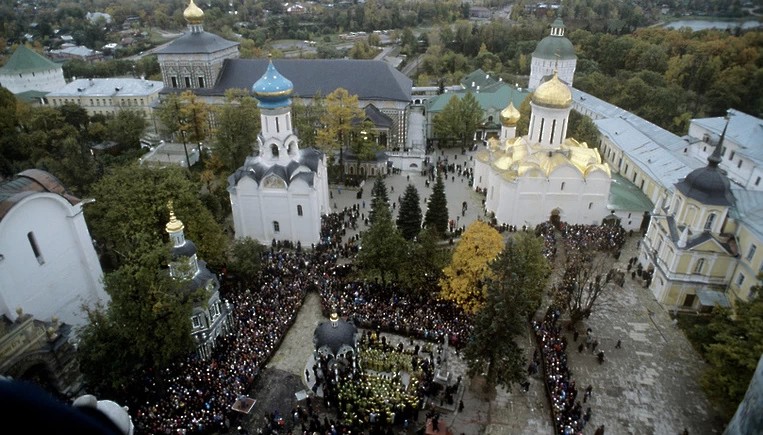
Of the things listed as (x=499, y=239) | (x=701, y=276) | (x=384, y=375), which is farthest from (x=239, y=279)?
(x=701, y=276)

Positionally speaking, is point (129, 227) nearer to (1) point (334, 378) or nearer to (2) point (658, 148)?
(1) point (334, 378)

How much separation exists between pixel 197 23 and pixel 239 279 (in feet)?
91.0

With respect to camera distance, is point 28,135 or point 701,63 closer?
point 28,135

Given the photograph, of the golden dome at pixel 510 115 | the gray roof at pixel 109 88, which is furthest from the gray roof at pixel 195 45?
the golden dome at pixel 510 115

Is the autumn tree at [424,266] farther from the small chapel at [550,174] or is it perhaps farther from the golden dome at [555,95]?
the golden dome at [555,95]

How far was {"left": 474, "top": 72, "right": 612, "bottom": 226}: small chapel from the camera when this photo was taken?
26.8 metres

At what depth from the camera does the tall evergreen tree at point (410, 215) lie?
2522 centimetres

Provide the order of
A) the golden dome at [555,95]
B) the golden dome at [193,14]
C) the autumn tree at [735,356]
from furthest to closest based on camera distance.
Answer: the golden dome at [193,14] → the golden dome at [555,95] → the autumn tree at [735,356]

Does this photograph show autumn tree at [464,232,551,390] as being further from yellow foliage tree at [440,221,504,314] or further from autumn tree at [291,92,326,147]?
autumn tree at [291,92,326,147]

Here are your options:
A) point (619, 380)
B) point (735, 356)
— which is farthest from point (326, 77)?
point (735, 356)

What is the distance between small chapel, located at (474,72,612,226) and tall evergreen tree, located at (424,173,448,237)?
13.3ft

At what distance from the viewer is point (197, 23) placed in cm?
4072

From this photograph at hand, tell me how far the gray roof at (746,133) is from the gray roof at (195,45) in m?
34.8

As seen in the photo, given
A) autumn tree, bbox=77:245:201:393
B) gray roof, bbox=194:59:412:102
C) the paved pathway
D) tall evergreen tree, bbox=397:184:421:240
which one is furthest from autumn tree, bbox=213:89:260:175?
autumn tree, bbox=77:245:201:393
